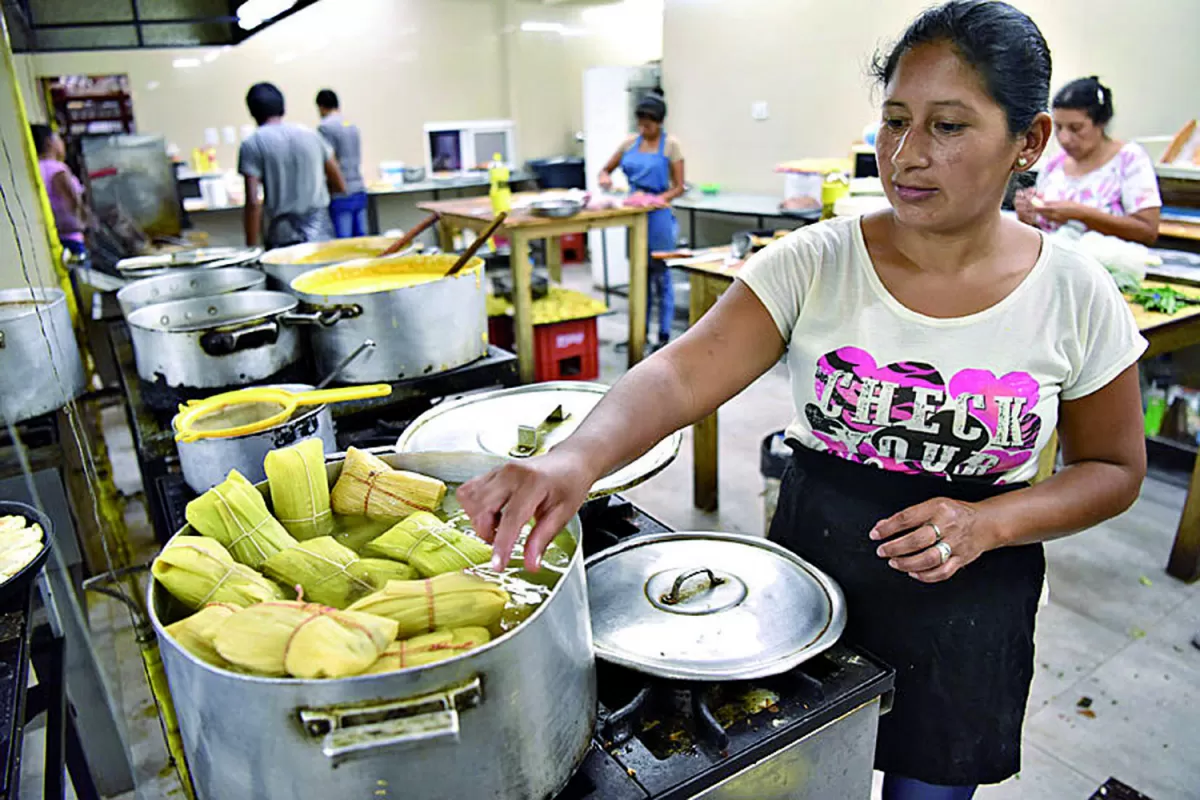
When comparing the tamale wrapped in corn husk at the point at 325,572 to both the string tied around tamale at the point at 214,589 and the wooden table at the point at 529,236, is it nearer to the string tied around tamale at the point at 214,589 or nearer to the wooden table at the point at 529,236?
the string tied around tamale at the point at 214,589

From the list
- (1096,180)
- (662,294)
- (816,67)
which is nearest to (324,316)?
(1096,180)

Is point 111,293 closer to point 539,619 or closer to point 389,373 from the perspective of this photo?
point 389,373

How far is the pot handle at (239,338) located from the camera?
1887mm

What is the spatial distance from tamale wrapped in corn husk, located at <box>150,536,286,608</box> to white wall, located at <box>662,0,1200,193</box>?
470 centimetres

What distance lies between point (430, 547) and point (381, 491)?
171 millimetres

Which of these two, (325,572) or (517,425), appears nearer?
(325,572)

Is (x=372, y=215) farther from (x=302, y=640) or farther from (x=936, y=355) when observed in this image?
(x=302, y=640)

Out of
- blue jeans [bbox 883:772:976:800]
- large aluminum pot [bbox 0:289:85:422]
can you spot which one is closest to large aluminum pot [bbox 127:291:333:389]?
large aluminum pot [bbox 0:289:85:422]

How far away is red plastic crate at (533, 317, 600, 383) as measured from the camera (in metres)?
4.73

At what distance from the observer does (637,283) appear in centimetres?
512

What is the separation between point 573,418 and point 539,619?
93 centimetres

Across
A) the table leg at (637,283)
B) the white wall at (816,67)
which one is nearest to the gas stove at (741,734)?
the table leg at (637,283)

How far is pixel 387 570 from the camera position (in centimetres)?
92

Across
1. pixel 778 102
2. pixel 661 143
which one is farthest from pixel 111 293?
pixel 778 102
